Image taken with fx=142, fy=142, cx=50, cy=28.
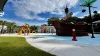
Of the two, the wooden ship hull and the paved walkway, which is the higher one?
the wooden ship hull

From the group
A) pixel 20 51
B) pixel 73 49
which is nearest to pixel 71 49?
pixel 73 49

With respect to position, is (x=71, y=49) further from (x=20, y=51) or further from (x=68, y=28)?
(x=68, y=28)

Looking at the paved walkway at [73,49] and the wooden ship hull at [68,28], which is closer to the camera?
the paved walkway at [73,49]

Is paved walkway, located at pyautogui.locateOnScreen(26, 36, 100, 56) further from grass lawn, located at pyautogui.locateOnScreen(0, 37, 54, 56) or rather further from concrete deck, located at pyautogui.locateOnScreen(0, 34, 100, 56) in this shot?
grass lawn, located at pyautogui.locateOnScreen(0, 37, 54, 56)

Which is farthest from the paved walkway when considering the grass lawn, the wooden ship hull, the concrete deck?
the wooden ship hull

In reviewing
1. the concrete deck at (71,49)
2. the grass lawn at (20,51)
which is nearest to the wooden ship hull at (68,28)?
the concrete deck at (71,49)

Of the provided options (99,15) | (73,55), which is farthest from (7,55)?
(99,15)

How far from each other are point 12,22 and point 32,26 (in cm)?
576

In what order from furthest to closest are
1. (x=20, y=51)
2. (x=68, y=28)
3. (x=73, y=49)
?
(x=68, y=28) < (x=73, y=49) < (x=20, y=51)

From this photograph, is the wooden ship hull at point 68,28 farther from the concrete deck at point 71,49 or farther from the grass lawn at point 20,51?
the grass lawn at point 20,51

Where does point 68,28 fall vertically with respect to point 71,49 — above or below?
above

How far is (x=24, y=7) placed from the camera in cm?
3092

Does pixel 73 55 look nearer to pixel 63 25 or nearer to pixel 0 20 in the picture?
pixel 63 25

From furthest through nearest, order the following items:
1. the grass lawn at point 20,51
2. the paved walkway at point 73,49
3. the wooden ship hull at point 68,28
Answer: the wooden ship hull at point 68,28
the paved walkway at point 73,49
the grass lawn at point 20,51
